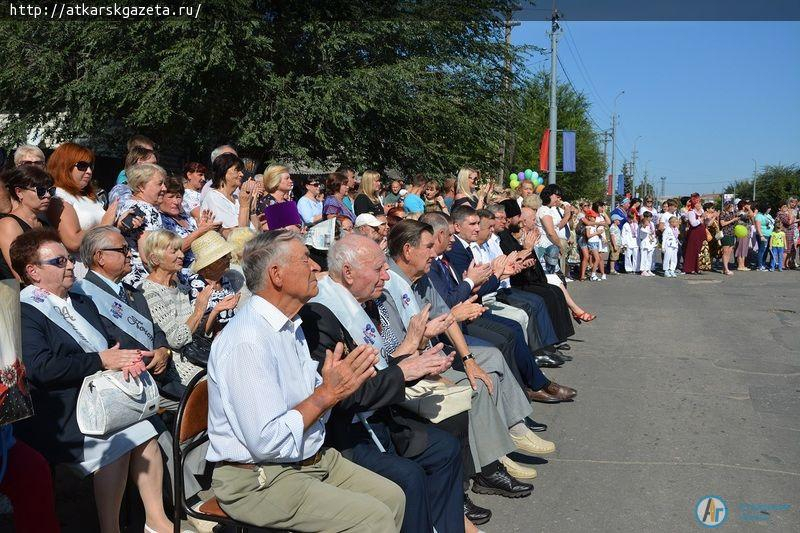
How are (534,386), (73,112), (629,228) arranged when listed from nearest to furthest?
(534,386) < (73,112) < (629,228)

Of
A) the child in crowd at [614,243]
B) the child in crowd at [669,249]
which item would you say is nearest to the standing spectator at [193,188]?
the child in crowd at [614,243]

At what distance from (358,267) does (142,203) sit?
218 centimetres

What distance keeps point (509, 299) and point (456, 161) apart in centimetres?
919

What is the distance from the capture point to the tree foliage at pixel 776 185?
259ft

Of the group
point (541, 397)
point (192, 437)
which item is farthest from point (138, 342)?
point (541, 397)

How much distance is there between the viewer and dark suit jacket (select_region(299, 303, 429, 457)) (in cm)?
364

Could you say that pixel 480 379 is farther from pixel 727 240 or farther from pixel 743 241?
pixel 743 241

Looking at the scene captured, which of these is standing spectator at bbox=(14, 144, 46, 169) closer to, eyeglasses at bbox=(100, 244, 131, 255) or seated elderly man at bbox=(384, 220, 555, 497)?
eyeglasses at bbox=(100, 244, 131, 255)

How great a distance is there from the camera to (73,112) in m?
13.6

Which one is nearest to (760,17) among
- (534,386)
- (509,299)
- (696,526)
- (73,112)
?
(509,299)

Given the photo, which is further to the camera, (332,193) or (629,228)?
(629,228)

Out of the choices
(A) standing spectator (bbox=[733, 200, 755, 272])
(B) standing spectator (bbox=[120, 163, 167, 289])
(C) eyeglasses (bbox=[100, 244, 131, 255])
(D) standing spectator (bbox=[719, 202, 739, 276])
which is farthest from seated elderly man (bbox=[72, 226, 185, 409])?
(A) standing spectator (bbox=[733, 200, 755, 272])

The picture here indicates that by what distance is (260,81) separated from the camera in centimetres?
1328

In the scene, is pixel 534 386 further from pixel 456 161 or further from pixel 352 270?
pixel 456 161
